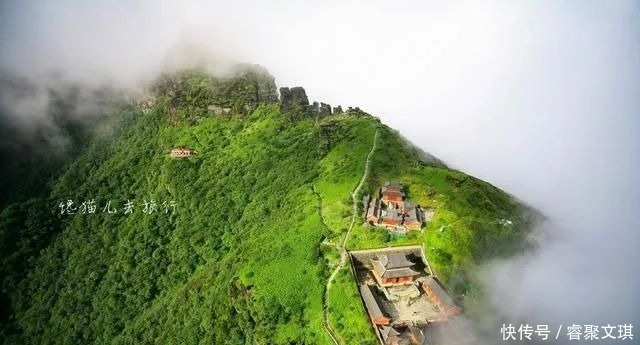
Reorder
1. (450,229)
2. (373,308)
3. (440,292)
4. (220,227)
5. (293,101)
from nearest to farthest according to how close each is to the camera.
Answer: (373,308) → (440,292) → (450,229) → (220,227) → (293,101)

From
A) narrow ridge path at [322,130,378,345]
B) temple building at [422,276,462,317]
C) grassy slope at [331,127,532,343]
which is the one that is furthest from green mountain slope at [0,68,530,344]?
temple building at [422,276,462,317]

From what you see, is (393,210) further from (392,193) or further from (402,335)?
(402,335)

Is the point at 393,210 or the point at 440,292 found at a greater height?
the point at 393,210

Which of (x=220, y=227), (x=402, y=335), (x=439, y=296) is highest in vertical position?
(x=439, y=296)

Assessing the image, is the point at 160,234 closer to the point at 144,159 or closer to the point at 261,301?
the point at 144,159

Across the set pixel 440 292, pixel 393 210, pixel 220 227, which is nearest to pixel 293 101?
pixel 220 227

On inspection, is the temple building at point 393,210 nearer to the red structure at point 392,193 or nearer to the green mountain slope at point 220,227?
the red structure at point 392,193

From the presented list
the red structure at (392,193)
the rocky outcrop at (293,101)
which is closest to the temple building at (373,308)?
the red structure at (392,193)

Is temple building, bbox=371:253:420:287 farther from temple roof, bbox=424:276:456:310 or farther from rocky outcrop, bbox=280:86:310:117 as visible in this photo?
rocky outcrop, bbox=280:86:310:117
